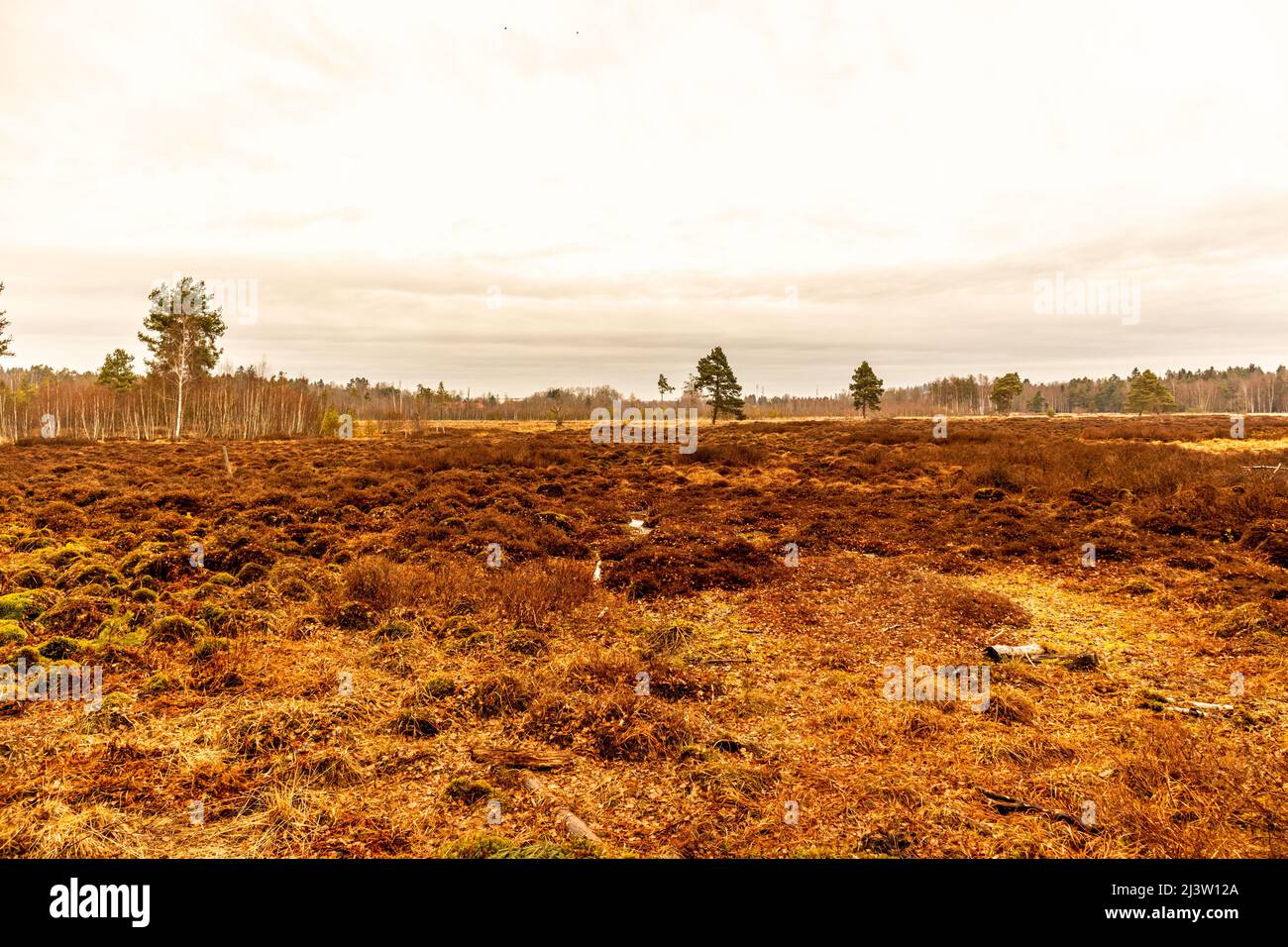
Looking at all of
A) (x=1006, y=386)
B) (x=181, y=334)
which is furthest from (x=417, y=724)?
(x=1006, y=386)

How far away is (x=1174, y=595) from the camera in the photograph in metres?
9.16

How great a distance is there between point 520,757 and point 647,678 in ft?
5.94

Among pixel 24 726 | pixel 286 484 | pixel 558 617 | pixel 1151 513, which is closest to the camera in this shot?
pixel 24 726

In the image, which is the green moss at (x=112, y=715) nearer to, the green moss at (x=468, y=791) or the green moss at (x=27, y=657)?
the green moss at (x=27, y=657)

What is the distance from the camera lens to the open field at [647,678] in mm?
4266

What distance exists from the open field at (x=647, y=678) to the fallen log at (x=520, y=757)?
4cm

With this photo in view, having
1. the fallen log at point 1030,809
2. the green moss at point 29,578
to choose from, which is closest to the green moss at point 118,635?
the green moss at point 29,578

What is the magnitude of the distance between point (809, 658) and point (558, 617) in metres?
3.55

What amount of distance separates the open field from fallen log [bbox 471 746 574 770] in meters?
0.04

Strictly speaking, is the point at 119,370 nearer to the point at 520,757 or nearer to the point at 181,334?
the point at 181,334

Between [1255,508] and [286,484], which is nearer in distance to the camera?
[1255,508]

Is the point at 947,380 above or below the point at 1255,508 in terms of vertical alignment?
above
